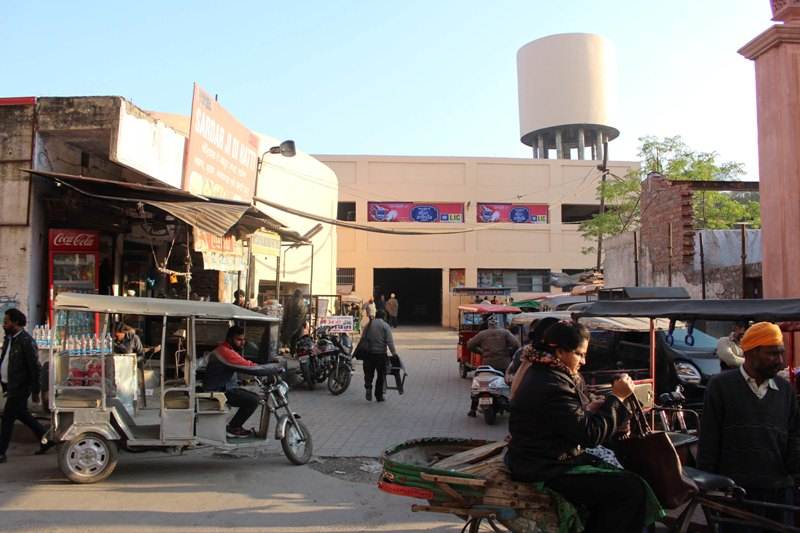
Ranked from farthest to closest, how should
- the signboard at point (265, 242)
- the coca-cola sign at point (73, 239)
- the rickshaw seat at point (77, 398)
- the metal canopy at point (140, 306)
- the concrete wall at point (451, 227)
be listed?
the concrete wall at point (451, 227), the signboard at point (265, 242), the coca-cola sign at point (73, 239), the rickshaw seat at point (77, 398), the metal canopy at point (140, 306)

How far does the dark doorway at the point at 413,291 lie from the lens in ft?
141

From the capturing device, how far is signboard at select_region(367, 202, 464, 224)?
124 feet

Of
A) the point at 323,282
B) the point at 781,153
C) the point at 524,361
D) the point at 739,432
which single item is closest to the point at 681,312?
the point at 739,432

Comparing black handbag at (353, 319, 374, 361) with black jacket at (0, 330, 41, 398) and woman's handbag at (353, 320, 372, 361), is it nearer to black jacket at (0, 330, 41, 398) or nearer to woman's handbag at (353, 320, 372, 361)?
woman's handbag at (353, 320, 372, 361)

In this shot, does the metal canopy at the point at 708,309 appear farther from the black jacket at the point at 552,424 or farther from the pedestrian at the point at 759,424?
the black jacket at the point at 552,424

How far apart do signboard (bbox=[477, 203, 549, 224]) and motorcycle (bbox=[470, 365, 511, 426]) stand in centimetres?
2900

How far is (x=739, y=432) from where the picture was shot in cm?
374

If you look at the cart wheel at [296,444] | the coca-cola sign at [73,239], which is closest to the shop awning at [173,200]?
the coca-cola sign at [73,239]

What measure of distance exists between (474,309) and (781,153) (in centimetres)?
791

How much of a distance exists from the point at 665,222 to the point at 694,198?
31.5ft

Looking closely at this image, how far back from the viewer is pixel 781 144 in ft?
32.8

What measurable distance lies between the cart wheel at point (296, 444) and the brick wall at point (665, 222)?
1341 centimetres

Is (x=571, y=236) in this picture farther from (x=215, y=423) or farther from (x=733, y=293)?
(x=215, y=423)

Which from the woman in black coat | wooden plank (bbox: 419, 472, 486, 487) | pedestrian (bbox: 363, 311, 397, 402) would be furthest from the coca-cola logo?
the woman in black coat
